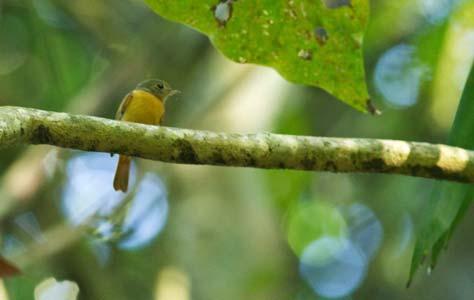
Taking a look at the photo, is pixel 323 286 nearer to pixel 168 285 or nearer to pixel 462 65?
pixel 462 65

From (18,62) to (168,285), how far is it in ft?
10.2

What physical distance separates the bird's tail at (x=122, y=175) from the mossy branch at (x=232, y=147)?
1428 mm

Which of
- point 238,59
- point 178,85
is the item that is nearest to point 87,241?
point 178,85

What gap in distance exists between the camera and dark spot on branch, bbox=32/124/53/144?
7.02ft

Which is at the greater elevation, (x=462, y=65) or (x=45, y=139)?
(x=45, y=139)

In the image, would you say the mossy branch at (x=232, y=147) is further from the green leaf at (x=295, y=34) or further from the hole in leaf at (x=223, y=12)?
the hole in leaf at (x=223, y=12)

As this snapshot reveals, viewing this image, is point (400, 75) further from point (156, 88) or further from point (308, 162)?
point (308, 162)

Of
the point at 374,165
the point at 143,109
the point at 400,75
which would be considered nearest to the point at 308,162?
the point at 374,165

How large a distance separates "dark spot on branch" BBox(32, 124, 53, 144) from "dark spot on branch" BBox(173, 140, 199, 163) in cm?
34

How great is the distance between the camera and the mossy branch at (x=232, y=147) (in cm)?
215

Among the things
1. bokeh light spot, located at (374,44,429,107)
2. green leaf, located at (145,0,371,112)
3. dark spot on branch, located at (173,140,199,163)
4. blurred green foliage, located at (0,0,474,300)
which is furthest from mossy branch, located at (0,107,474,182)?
bokeh light spot, located at (374,44,429,107)

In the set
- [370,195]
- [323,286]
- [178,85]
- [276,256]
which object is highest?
[178,85]

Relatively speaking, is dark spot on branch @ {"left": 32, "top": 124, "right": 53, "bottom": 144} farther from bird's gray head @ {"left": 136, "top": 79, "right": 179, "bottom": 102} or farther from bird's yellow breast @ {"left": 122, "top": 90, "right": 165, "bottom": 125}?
bird's gray head @ {"left": 136, "top": 79, "right": 179, "bottom": 102}

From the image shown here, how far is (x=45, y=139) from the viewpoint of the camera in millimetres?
2154
